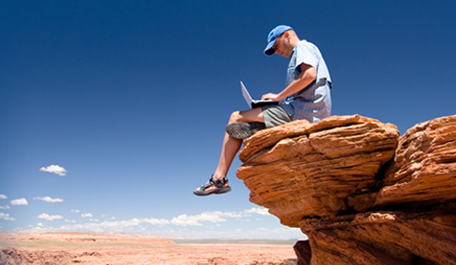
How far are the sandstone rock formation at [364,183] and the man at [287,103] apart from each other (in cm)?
36

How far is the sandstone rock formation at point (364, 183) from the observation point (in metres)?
5.62

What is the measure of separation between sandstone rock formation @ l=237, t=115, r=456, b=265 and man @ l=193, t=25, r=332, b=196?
0.36 m

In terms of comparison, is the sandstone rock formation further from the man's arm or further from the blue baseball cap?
the blue baseball cap

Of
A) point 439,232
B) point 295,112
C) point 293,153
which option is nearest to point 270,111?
point 295,112

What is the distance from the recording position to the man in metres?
6.36

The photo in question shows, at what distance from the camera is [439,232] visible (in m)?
5.99

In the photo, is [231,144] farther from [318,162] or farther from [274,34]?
[274,34]

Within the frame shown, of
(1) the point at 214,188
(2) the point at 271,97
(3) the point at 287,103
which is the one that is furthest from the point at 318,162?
(1) the point at 214,188

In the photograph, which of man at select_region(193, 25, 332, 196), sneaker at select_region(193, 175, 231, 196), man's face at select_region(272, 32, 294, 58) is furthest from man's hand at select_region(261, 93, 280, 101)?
sneaker at select_region(193, 175, 231, 196)

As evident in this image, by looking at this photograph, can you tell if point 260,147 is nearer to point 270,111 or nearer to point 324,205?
point 270,111

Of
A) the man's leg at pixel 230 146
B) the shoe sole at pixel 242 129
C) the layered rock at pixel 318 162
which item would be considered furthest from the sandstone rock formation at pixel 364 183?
the man's leg at pixel 230 146

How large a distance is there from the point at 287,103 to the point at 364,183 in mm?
2581

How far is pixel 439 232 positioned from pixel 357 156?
2149 millimetres

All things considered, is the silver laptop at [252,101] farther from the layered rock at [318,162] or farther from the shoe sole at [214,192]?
the shoe sole at [214,192]
